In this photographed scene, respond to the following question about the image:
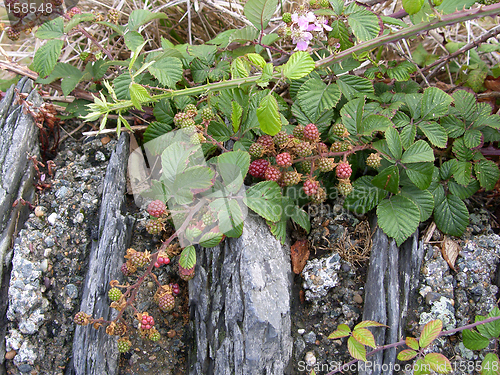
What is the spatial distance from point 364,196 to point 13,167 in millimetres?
1835

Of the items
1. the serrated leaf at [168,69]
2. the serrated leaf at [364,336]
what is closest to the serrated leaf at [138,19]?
the serrated leaf at [168,69]

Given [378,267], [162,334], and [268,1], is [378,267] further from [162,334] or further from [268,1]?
[268,1]

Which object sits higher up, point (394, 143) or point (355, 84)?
point (355, 84)

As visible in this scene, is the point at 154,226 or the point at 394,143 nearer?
the point at 154,226

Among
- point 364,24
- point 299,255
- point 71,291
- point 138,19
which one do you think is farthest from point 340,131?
point 71,291

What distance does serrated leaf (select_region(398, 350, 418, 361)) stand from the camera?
1.44 m

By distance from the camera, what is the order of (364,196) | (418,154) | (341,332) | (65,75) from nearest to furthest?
(341,332) < (418,154) < (364,196) < (65,75)

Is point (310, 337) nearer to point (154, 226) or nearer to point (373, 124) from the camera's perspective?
point (154, 226)

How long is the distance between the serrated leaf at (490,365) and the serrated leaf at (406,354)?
0.98ft

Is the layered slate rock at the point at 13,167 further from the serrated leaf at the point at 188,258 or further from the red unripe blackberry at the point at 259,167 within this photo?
the red unripe blackberry at the point at 259,167

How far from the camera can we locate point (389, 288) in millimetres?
1633

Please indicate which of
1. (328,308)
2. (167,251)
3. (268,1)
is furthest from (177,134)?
(328,308)

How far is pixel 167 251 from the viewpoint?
5.41 feet

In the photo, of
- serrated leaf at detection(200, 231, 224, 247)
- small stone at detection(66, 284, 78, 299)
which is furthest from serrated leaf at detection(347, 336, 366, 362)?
small stone at detection(66, 284, 78, 299)
